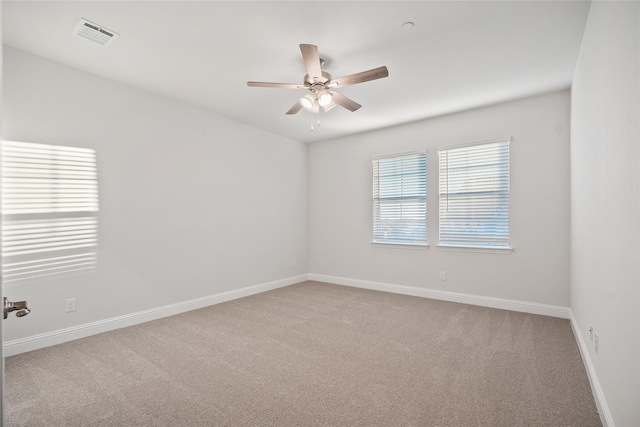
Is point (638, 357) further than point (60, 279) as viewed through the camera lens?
No

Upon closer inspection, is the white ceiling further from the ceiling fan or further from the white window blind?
the white window blind

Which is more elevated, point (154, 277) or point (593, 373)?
point (154, 277)

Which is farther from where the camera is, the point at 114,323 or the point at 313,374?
the point at 114,323

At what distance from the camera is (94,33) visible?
8.69ft

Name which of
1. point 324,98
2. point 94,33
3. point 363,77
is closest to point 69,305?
point 94,33

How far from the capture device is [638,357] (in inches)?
55.2

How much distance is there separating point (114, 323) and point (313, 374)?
92.2 inches

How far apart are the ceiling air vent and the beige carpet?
270 cm

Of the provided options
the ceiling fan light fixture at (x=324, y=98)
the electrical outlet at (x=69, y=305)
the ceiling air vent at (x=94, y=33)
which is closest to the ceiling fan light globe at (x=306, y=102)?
the ceiling fan light fixture at (x=324, y=98)

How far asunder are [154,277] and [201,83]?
228cm

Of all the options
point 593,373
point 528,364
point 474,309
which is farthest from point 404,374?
point 474,309

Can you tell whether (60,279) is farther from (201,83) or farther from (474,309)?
(474,309)

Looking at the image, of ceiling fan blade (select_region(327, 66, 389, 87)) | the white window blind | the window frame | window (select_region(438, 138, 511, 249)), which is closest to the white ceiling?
ceiling fan blade (select_region(327, 66, 389, 87))

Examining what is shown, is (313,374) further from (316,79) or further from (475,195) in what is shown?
(475,195)
